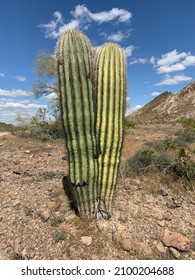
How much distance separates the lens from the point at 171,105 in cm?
5169

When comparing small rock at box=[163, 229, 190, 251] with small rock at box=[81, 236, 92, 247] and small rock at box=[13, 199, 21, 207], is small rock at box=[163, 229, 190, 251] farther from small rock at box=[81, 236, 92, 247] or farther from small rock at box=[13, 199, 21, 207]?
small rock at box=[13, 199, 21, 207]

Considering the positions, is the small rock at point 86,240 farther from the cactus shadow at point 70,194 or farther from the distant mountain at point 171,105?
the distant mountain at point 171,105

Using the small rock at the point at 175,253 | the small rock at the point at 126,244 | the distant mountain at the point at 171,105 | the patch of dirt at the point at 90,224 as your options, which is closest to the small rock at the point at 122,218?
the patch of dirt at the point at 90,224

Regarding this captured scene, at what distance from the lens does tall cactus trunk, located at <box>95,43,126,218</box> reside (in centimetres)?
366

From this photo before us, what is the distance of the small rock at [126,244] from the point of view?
333 cm

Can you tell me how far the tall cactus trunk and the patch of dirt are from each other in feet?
1.50

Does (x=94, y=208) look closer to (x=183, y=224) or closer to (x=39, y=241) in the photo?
(x=39, y=241)

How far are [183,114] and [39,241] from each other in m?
41.1

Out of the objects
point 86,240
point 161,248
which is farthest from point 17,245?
point 161,248

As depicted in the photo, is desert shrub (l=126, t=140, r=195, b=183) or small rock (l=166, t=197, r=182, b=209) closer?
small rock (l=166, t=197, r=182, b=209)

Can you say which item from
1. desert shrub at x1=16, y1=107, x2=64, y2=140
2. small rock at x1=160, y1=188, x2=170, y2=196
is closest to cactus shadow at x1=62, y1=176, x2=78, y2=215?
small rock at x1=160, y1=188, x2=170, y2=196

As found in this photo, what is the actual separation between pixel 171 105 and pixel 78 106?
5083 centimetres

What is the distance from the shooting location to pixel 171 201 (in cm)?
447
